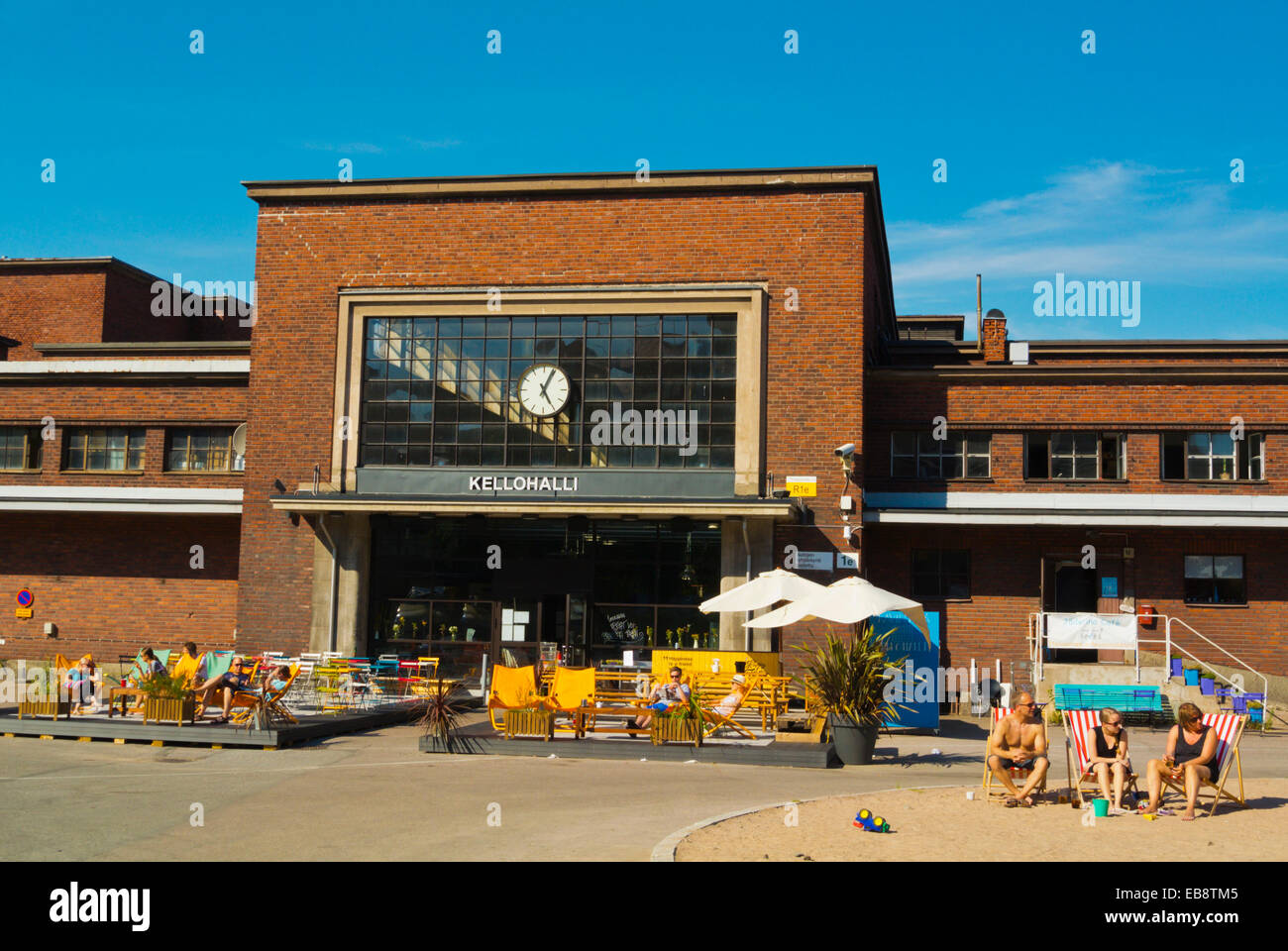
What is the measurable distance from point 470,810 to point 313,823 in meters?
1.57

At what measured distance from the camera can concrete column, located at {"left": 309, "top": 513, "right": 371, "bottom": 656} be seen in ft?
83.6

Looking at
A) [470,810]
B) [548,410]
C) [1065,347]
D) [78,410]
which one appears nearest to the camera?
[470,810]

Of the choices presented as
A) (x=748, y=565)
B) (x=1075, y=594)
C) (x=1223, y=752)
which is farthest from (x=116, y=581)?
(x=1223, y=752)

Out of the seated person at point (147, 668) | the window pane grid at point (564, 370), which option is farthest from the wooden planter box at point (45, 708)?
the window pane grid at point (564, 370)

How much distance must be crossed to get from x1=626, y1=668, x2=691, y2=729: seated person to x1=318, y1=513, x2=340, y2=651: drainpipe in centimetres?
943

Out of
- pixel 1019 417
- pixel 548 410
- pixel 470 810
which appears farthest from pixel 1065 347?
pixel 470 810

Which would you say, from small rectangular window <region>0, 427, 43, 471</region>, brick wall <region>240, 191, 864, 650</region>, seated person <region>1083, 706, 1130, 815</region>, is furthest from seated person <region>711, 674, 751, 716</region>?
small rectangular window <region>0, 427, 43, 471</region>

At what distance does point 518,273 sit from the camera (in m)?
25.8

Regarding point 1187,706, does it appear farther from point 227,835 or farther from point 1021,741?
point 227,835

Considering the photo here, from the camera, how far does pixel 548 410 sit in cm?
2531

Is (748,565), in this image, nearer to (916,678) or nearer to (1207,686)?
(916,678)

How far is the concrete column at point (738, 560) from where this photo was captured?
79.6ft

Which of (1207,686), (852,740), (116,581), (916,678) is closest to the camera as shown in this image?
(852,740)

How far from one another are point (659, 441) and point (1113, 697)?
1003cm
